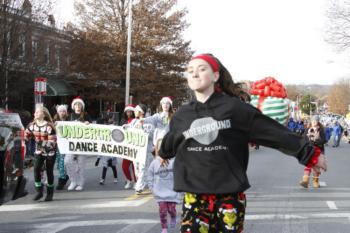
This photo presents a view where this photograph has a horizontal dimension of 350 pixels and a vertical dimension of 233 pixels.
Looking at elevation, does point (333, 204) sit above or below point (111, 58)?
below

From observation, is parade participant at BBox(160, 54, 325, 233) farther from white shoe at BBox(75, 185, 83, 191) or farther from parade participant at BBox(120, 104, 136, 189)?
parade participant at BBox(120, 104, 136, 189)

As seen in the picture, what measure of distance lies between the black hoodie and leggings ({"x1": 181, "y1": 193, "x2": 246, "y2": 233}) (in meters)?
0.07

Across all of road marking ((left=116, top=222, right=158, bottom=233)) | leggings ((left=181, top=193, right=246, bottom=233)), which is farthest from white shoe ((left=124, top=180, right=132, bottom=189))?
leggings ((left=181, top=193, right=246, bottom=233))

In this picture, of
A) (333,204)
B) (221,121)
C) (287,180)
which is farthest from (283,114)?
(287,180)

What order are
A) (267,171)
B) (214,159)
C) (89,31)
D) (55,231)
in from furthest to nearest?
(89,31), (267,171), (55,231), (214,159)

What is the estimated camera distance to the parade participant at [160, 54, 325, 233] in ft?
11.5

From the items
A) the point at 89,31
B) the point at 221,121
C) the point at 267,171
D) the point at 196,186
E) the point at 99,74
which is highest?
the point at 89,31

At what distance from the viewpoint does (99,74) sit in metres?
39.0

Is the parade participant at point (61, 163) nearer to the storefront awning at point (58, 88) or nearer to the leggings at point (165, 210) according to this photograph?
the leggings at point (165, 210)

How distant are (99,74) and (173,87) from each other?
17.8 ft

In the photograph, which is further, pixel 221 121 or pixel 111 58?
pixel 111 58

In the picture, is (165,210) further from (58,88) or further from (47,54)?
(58,88)

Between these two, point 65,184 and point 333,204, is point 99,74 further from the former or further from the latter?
point 333,204

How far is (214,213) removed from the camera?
11.6 ft
